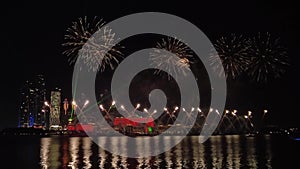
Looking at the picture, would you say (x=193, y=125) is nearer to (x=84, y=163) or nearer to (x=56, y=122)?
(x=56, y=122)

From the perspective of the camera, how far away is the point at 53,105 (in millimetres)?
157000

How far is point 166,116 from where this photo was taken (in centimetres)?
11438

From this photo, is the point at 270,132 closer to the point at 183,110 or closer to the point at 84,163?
the point at 183,110

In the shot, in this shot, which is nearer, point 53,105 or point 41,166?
point 41,166

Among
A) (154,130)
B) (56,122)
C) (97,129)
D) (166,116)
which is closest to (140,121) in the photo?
(154,130)

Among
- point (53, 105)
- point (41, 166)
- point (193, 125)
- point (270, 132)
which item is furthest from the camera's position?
point (53, 105)

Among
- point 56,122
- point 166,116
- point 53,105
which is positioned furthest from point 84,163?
point 53,105

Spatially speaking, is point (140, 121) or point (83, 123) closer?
point (140, 121)

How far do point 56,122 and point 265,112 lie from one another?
252 feet

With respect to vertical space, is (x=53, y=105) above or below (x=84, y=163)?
above

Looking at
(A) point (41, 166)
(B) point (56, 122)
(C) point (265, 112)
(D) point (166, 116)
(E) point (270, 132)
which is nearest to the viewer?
(A) point (41, 166)

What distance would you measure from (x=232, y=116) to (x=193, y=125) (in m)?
11.0

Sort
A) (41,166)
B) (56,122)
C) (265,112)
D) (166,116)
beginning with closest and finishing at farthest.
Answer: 1. (41,166)
2. (265,112)
3. (166,116)
4. (56,122)

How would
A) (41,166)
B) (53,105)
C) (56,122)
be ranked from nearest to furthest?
(41,166), (56,122), (53,105)
